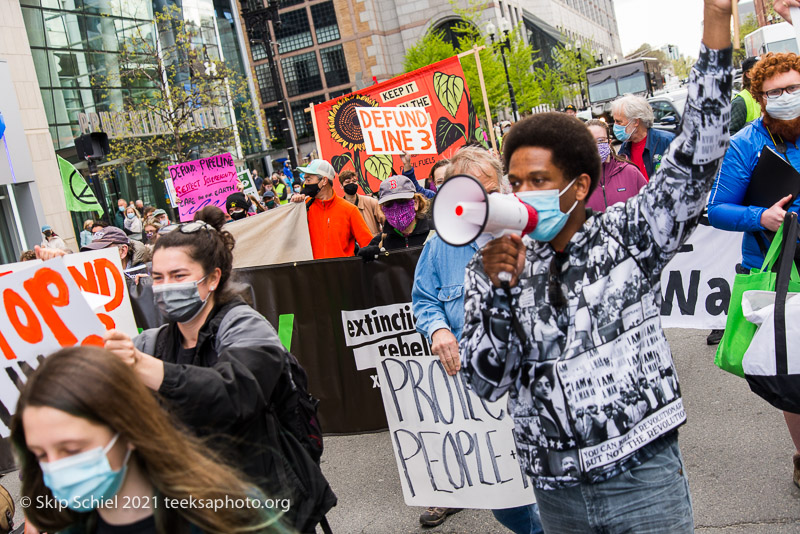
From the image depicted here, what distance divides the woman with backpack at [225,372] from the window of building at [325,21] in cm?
6549

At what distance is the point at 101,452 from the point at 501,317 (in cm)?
103

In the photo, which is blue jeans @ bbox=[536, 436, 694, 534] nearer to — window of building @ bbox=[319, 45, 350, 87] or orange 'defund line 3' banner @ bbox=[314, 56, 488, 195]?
orange 'defund line 3' banner @ bbox=[314, 56, 488, 195]

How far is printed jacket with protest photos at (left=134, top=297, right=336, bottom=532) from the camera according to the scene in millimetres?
2074

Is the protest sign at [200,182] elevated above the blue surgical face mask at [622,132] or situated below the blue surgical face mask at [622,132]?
above

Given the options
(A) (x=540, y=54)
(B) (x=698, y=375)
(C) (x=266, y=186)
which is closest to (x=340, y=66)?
(A) (x=540, y=54)

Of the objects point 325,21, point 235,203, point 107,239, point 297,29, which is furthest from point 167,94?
point 297,29

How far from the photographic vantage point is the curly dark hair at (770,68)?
10.7 feet

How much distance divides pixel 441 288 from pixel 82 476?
198 centimetres

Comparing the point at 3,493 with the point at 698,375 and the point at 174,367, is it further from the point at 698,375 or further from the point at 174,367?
the point at 698,375

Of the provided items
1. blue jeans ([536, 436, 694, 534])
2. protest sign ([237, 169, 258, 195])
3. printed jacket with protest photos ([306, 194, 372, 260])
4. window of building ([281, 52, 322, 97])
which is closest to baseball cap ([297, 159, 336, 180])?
printed jacket with protest photos ([306, 194, 372, 260])

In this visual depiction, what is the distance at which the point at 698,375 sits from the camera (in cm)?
567

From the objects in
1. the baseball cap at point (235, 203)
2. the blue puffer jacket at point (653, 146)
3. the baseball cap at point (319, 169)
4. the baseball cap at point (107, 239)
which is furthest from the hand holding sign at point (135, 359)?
the baseball cap at point (235, 203)

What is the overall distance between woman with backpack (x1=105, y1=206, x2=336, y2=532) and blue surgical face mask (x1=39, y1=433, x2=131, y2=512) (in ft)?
0.92

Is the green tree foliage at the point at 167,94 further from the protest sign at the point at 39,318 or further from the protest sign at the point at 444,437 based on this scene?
the protest sign at the point at 39,318
